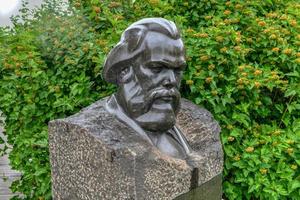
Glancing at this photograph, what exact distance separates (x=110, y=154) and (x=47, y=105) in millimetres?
1431

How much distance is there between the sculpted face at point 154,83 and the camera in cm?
292

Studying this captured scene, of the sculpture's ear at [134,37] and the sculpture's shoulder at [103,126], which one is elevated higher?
the sculpture's ear at [134,37]

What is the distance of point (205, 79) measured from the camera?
3887 mm

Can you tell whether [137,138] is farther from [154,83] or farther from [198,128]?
[198,128]

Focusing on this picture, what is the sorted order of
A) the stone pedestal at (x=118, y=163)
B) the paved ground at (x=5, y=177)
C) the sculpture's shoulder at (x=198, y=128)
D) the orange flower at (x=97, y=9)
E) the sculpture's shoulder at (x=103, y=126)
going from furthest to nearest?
the paved ground at (x=5, y=177) → the orange flower at (x=97, y=9) → the sculpture's shoulder at (x=198, y=128) → the sculpture's shoulder at (x=103, y=126) → the stone pedestal at (x=118, y=163)

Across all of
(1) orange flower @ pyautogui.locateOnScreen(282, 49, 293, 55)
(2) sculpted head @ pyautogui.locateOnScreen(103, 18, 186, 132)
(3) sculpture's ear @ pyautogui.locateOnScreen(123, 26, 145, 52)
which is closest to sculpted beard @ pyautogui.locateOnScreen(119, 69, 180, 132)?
(2) sculpted head @ pyautogui.locateOnScreen(103, 18, 186, 132)

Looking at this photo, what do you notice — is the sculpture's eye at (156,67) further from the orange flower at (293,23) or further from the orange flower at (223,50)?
the orange flower at (293,23)

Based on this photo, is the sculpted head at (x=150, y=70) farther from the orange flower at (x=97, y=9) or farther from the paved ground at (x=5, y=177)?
the paved ground at (x=5, y=177)

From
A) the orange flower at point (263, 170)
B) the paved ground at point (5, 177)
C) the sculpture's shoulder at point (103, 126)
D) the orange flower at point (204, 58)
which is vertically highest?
the sculpture's shoulder at point (103, 126)

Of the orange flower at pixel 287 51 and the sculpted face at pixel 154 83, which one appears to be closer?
the sculpted face at pixel 154 83

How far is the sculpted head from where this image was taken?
2.93m

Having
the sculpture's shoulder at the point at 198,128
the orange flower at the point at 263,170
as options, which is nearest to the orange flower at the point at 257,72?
the sculpture's shoulder at the point at 198,128

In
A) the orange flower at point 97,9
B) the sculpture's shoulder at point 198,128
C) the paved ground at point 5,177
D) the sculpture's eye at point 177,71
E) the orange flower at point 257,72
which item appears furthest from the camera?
the paved ground at point 5,177

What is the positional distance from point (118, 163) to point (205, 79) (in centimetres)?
129
